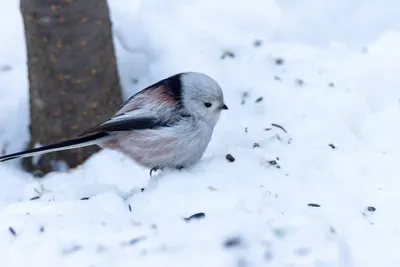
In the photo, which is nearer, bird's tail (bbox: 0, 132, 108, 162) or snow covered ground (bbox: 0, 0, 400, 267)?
snow covered ground (bbox: 0, 0, 400, 267)

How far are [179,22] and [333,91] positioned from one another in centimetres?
99

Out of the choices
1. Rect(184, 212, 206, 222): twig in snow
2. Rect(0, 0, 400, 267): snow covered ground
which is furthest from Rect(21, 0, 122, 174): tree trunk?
Rect(184, 212, 206, 222): twig in snow

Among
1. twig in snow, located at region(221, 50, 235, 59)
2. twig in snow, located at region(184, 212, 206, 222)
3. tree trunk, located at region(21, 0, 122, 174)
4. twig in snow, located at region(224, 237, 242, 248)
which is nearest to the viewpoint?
twig in snow, located at region(224, 237, 242, 248)

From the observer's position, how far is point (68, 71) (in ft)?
10.6

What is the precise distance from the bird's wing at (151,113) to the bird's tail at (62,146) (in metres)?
0.04

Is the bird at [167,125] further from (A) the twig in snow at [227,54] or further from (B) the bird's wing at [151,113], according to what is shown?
(A) the twig in snow at [227,54]

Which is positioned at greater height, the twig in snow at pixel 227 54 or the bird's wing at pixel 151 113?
the bird's wing at pixel 151 113

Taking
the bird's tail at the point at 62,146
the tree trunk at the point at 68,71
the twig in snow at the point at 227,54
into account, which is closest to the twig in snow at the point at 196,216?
the bird's tail at the point at 62,146

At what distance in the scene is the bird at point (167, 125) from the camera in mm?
2658

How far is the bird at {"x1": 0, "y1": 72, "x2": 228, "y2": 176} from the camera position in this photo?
2658 millimetres

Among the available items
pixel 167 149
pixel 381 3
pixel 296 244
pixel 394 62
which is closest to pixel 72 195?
pixel 167 149

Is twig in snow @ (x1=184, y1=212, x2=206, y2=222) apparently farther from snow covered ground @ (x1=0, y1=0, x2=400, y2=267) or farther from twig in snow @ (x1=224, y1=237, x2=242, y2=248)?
twig in snow @ (x1=224, y1=237, x2=242, y2=248)

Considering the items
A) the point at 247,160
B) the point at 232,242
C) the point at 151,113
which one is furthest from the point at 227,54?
the point at 232,242

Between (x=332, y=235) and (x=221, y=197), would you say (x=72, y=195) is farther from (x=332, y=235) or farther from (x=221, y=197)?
(x=332, y=235)
